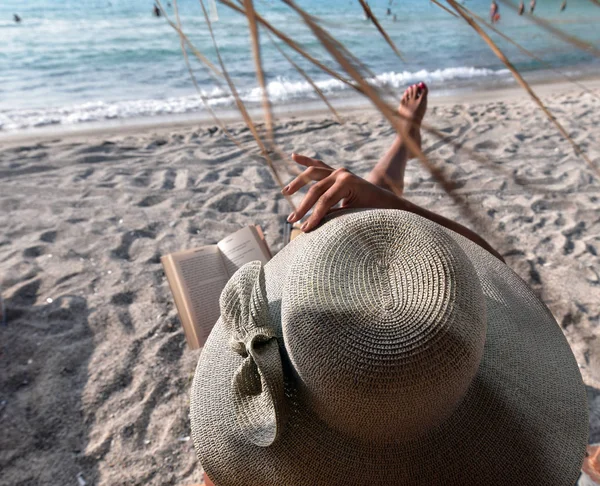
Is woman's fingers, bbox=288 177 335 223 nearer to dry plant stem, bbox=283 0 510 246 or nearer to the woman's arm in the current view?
the woman's arm

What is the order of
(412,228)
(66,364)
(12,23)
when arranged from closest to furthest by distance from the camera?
1. (412,228)
2. (66,364)
3. (12,23)

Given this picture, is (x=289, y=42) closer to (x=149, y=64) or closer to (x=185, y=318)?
(x=185, y=318)

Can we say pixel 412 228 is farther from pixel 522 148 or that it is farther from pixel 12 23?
pixel 12 23

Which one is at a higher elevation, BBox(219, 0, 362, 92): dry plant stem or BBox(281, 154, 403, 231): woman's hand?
BBox(219, 0, 362, 92): dry plant stem

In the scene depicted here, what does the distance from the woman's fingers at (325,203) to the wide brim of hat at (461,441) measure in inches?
10.5

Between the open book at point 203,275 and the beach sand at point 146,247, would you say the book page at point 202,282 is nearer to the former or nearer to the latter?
the open book at point 203,275

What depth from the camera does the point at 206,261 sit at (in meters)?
2.02

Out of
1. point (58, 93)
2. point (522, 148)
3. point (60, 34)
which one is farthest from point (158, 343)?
point (60, 34)

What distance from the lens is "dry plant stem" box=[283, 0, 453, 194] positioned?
0.78 ft

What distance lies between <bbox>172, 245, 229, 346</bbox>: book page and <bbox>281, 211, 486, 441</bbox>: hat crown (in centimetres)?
105

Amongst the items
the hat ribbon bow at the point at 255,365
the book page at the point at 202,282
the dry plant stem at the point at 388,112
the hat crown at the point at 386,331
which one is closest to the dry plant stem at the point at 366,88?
the dry plant stem at the point at 388,112

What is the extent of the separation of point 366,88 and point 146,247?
2684 millimetres

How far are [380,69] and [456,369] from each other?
8405mm

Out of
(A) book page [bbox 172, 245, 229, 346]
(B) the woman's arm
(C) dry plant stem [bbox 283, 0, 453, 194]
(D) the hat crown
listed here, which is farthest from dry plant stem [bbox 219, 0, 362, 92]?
(A) book page [bbox 172, 245, 229, 346]
